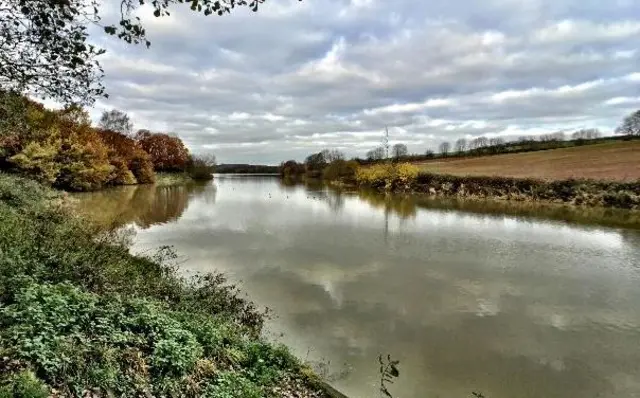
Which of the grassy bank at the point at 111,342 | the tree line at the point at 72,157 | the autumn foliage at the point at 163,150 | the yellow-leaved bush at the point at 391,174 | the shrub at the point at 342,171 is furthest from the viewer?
the autumn foliage at the point at 163,150

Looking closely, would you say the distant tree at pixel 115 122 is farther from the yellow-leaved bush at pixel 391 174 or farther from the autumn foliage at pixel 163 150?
the yellow-leaved bush at pixel 391 174

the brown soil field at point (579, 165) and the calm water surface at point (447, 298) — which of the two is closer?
the calm water surface at point (447, 298)

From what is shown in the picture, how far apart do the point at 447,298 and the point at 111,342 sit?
→ 912 centimetres

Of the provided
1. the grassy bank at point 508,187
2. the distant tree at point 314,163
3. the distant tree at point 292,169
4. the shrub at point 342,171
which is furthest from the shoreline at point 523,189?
the distant tree at point 292,169

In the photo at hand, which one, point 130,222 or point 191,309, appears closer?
point 191,309

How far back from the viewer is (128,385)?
5.28m

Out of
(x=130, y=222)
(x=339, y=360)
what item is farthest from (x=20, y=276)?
(x=130, y=222)

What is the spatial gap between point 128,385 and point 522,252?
17457 millimetres

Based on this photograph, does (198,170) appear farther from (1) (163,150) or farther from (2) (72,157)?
(2) (72,157)

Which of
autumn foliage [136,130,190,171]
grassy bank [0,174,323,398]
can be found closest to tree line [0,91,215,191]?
grassy bank [0,174,323,398]

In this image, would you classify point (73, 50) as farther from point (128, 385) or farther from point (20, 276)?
point (128, 385)

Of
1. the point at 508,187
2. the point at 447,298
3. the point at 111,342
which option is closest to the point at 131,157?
the point at 508,187

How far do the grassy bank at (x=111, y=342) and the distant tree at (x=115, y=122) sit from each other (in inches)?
3327

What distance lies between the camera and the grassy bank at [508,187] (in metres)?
38.0
